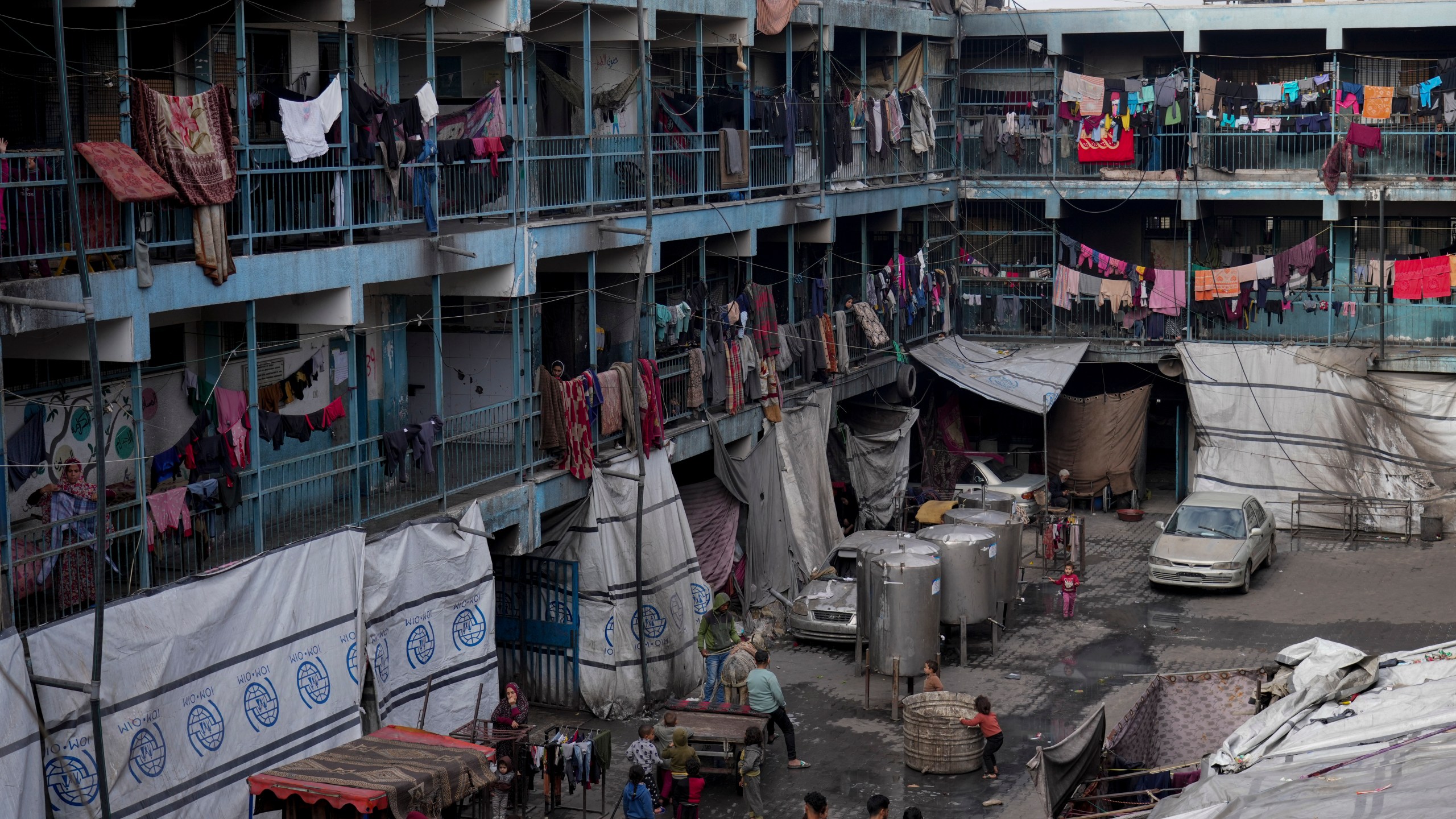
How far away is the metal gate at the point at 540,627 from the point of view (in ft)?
72.7

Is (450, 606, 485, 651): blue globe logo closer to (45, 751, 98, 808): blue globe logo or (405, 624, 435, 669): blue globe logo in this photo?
(405, 624, 435, 669): blue globe logo

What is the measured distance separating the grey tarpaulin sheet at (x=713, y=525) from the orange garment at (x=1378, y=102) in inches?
586

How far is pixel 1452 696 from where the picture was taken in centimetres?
1498

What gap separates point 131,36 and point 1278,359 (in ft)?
71.3

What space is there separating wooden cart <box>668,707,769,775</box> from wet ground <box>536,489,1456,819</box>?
411 millimetres

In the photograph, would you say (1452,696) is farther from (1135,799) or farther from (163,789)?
(163,789)

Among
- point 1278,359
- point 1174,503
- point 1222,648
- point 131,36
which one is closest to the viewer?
point 131,36

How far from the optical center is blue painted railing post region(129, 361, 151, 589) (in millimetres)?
15117

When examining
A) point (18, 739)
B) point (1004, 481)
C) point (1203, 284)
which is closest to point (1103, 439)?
point (1004, 481)

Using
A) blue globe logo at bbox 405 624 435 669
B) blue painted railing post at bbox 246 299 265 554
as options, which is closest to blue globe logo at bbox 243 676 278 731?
blue painted railing post at bbox 246 299 265 554

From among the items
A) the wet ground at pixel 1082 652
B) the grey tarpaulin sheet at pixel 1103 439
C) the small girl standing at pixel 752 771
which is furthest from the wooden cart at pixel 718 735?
the grey tarpaulin sheet at pixel 1103 439

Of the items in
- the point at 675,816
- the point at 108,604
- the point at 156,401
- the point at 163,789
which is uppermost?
the point at 156,401

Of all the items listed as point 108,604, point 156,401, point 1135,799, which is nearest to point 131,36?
point 156,401

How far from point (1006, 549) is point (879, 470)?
6.02 m
